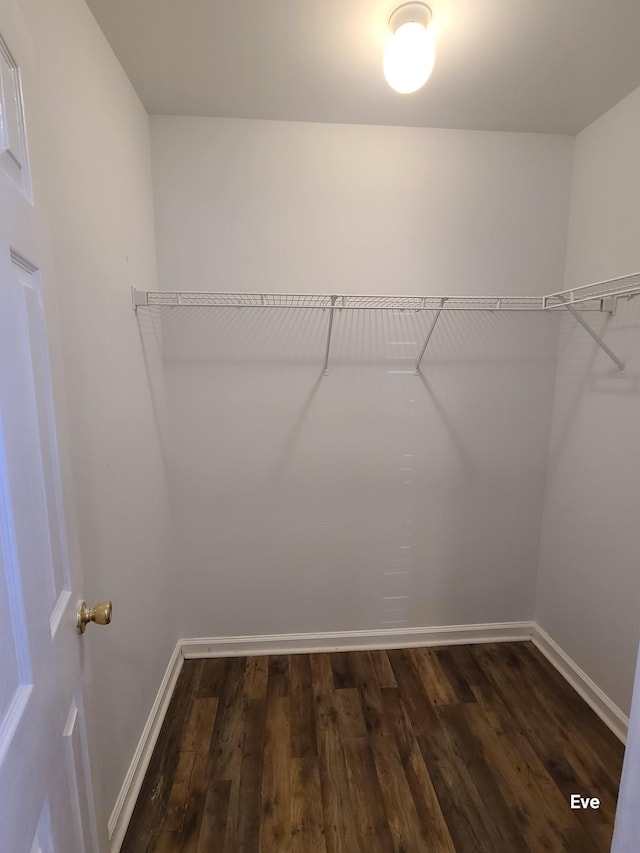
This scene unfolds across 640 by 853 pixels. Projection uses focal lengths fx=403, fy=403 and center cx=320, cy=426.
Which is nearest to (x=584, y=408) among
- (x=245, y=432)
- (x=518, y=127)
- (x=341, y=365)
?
(x=341, y=365)

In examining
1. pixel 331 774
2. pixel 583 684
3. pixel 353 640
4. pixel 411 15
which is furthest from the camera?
pixel 353 640

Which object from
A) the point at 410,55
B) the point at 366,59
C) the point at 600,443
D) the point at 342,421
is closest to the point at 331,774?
the point at 342,421

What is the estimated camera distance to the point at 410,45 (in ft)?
3.77

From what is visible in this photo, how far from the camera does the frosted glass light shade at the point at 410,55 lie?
114cm

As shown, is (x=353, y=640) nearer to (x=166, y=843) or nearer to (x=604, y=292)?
(x=166, y=843)

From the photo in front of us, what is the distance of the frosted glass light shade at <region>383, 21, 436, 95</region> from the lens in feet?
3.75

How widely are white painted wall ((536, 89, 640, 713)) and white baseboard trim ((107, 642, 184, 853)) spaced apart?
1.84 meters

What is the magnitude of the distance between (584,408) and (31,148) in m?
2.01

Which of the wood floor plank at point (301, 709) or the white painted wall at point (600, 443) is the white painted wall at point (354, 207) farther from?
the wood floor plank at point (301, 709)

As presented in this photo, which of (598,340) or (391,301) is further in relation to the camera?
(391,301)

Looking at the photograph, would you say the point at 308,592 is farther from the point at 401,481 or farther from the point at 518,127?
the point at 518,127

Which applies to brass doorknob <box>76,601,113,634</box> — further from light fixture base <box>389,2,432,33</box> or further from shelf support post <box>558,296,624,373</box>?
shelf support post <box>558,296,624,373</box>

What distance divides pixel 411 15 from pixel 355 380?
120 cm

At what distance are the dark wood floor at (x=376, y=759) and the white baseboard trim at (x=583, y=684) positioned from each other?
0.13ft
